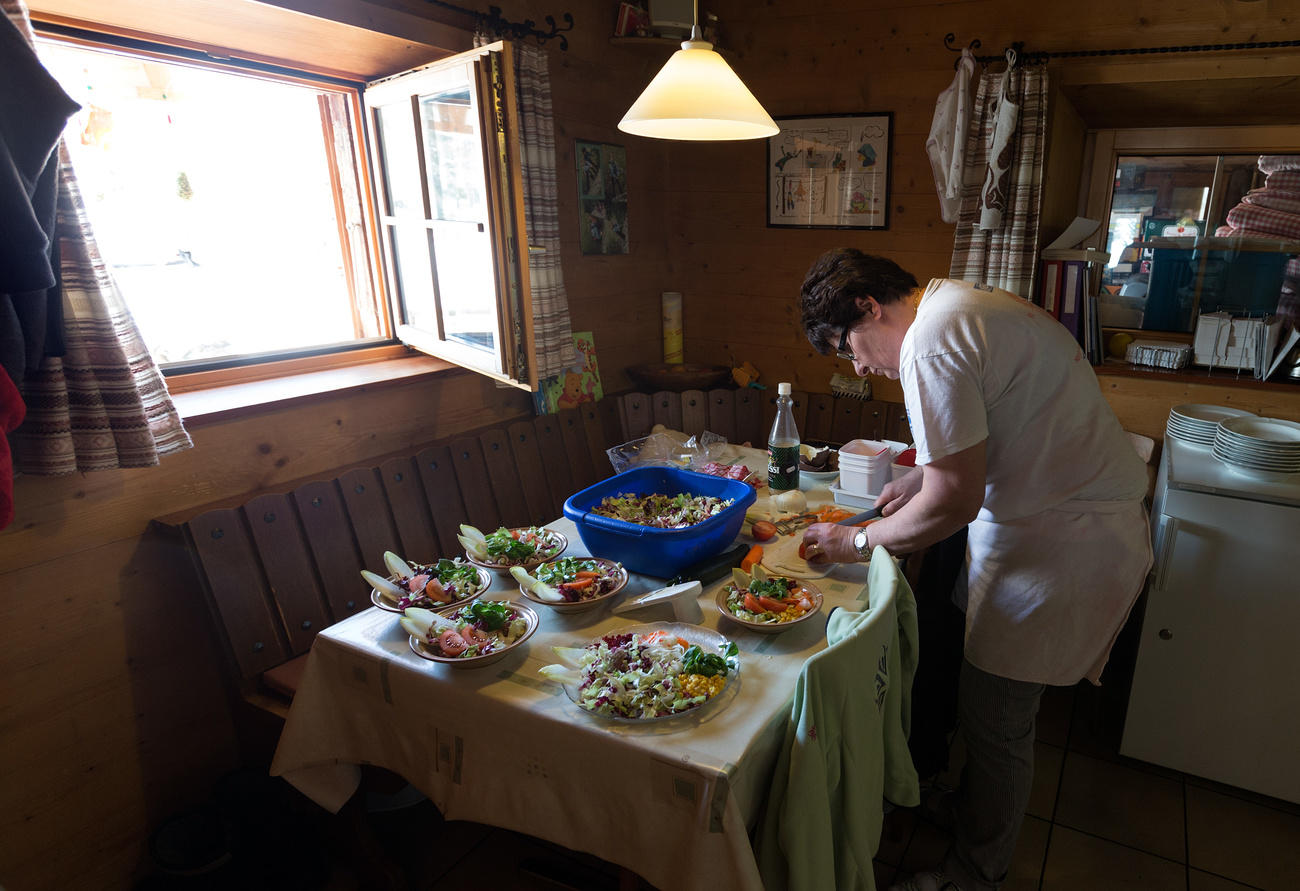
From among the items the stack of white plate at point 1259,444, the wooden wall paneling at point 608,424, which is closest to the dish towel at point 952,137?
the stack of white plate at point 1259,444

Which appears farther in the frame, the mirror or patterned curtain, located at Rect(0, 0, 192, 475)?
the mirror

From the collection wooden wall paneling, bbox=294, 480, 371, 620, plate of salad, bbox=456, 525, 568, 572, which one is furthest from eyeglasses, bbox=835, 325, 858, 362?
wooden wall paneling, bbox=294, 480, 371, 620

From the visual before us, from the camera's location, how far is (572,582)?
1.55 m

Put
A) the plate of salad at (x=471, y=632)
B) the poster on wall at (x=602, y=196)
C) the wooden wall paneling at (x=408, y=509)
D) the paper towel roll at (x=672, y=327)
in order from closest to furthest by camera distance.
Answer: the plate of salad at (x=471, y=632) → the wooden wall paneling at (x=408, y=509) → the poster on wall at (x=602, y=196) → the paper towel roll at (x=672, y=327)

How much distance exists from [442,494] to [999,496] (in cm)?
157

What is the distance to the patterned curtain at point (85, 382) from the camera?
1544 millimetres

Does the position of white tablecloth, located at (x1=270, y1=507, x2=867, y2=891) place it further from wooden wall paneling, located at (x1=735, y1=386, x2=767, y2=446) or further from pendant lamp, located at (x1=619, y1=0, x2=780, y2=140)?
wooden wall paneling, located at (x1=735, y1=386, x2=767, y2=446)

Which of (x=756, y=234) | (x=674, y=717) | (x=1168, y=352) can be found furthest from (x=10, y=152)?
(x=1168, y=352)

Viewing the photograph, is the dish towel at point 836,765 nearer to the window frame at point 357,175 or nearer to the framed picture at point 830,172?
the window frame at point 357,175

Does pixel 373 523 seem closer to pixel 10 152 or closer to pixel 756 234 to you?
pixel 10 152

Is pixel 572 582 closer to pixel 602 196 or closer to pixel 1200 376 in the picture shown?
pixel 602 196

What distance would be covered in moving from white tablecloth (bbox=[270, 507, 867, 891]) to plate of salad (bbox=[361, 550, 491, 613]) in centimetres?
4

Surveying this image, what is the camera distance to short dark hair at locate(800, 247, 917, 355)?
156 centimetres

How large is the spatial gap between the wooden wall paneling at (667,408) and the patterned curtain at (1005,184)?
1.17m
